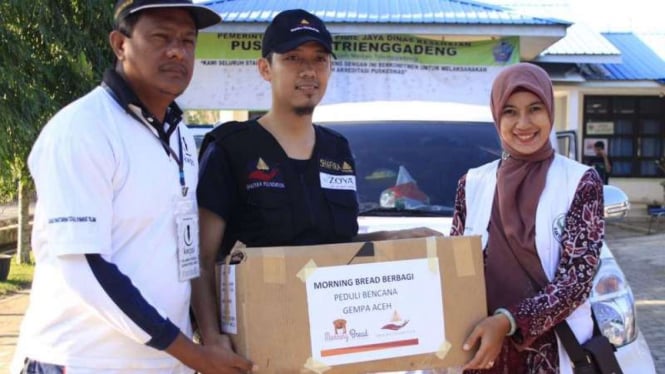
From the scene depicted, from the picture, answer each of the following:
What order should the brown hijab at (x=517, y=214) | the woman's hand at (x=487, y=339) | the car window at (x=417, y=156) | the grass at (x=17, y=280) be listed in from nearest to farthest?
the woman's hand at (x=487, y=339)
the brown hijab at (x=517, y=214)
the car window at (x=417, y=156)
the grass at (x=17, y=280)

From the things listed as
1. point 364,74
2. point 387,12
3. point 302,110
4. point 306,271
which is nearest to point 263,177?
point 302,110

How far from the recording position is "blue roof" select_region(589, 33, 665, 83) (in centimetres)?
1486

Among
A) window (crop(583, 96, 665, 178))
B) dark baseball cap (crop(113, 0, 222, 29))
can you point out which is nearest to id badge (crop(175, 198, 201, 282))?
dark baseball cap (crop(113, 0, 222, 29))

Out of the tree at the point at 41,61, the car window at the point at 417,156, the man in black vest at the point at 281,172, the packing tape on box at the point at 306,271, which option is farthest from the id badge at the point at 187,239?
the tree at the point at 41,61

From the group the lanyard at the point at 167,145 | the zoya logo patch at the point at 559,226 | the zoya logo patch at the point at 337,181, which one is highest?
the lanyard at the point at 167,145

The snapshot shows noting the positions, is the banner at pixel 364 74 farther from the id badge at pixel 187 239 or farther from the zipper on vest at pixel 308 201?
the id badge at pixel 187 239

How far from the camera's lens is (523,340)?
216 centimetres

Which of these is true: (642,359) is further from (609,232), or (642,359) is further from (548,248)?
(609,232)

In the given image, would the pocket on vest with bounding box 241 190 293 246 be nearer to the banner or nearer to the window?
the banner

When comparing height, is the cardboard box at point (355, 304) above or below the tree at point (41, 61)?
below

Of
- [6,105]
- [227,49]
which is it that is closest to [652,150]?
[227,49]

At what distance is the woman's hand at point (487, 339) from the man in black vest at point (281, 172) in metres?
0.44

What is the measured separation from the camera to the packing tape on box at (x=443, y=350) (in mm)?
2113

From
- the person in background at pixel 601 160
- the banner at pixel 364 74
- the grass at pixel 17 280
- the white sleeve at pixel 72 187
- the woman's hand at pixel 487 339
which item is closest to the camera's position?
the white sleeve at pixel 72 187
